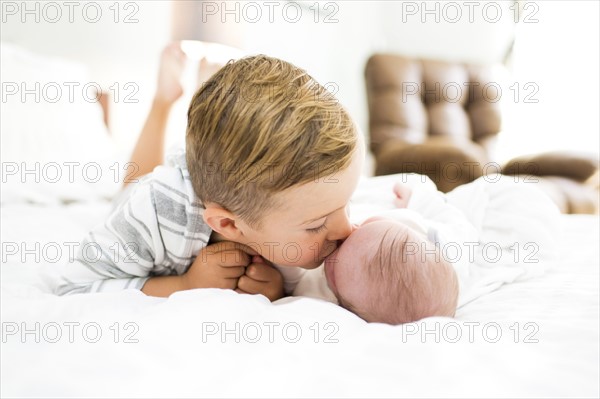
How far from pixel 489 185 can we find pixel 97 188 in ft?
3.77

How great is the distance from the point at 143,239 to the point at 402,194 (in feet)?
1.92

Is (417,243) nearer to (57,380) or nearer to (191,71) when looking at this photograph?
(57,380)

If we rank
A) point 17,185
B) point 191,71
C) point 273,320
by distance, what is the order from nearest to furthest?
point 273,320 < point 17,185 < point 191,71

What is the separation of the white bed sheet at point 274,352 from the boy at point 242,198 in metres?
0.12

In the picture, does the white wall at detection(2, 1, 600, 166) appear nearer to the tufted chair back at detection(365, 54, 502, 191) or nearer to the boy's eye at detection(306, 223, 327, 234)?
the tufted chair back at detection(365, 54, 502, 191)

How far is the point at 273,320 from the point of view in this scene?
1.68 ft

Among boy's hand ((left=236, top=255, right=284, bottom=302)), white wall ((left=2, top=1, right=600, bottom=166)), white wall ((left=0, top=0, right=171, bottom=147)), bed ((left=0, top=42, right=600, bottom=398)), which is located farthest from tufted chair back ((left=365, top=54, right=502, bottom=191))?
bed ((left=0, top=42, right=600, bottom=398))

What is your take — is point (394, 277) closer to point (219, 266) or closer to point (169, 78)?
point (219, 266)

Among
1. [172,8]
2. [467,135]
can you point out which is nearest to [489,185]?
[172,8]

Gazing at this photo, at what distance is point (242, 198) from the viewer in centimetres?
64

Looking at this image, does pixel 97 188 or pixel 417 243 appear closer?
pixel 417 243

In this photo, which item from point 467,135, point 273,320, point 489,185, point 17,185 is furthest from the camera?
point 467,135

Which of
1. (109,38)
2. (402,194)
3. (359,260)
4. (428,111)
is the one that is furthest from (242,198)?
→ (428,111)

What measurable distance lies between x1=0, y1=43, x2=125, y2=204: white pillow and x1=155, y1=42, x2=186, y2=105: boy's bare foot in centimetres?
37
